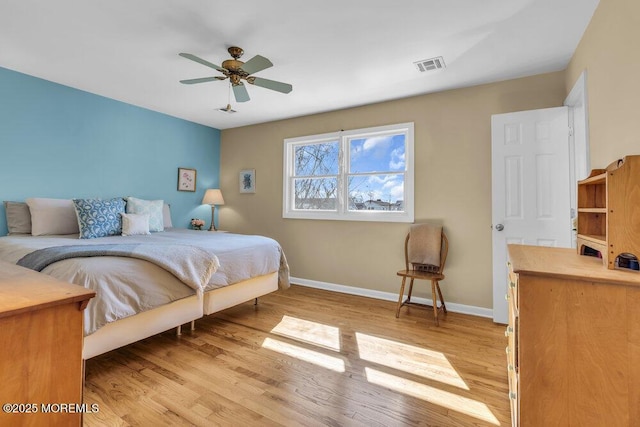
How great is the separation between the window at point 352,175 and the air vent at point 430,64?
2.55 ft

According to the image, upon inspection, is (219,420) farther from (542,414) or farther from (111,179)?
(111,179)

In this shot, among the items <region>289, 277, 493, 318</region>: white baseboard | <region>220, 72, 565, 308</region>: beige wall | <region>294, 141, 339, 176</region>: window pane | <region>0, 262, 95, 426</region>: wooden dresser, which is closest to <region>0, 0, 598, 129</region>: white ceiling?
<region>220, 72, 565, 308</region>: beige wall

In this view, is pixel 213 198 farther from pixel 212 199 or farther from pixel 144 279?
pixel 144 279

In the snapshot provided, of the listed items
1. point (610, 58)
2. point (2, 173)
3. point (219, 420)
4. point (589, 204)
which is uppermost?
point (610, 58)

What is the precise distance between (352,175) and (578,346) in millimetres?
3226

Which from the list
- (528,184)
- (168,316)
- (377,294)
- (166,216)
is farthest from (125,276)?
(528,184)

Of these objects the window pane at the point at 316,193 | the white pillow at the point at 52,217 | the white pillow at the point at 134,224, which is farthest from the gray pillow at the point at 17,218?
the window pane at the point at 316,193

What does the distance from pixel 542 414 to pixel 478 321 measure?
87.9 inches

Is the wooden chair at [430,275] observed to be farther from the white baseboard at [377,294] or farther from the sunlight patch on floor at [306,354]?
the sunlight patch on floor at [306,354]

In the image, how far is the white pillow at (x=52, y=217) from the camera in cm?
296

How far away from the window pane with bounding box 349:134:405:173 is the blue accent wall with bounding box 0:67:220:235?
2.62 metres

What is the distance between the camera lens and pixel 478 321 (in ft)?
9.73

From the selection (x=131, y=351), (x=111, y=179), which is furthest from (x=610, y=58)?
(x=111, y=179)

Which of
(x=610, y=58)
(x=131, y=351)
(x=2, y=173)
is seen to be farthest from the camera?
(x=2, y=173)
